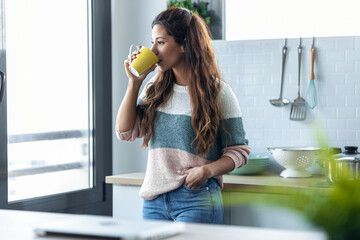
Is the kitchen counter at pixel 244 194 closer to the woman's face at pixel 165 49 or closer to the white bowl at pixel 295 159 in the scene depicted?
A: the white bowl at pixel 295 159

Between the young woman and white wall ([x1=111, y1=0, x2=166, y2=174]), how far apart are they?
4.93 feet

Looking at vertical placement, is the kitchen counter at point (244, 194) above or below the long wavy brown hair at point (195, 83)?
below

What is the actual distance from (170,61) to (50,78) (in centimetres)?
138

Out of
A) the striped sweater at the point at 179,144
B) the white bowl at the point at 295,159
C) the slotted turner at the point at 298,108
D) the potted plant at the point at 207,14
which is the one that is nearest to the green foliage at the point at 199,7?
the potted plant at the point at 207,14

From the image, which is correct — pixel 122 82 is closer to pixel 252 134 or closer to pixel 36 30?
pixel 36 30

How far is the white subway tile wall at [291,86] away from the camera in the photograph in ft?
10.8

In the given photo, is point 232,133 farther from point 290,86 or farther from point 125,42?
point 125,42

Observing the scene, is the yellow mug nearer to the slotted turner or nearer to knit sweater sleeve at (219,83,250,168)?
knit sweater sleeve at (219,83,250,168)

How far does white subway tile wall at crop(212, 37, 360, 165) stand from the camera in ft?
10.8

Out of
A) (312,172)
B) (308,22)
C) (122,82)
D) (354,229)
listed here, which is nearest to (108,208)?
(122,82)

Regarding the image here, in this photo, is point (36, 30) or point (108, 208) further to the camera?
point (108, 208)

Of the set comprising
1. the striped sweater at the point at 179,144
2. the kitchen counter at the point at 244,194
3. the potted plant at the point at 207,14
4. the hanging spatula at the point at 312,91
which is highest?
the potted plant at the point at 207,14

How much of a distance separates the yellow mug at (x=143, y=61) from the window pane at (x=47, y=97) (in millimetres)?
1093

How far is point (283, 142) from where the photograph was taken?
3.46 metres
